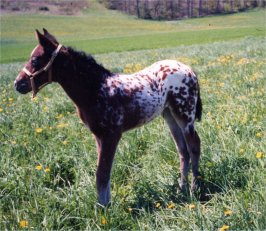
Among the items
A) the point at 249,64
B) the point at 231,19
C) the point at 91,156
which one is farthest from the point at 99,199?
the point at 231,19

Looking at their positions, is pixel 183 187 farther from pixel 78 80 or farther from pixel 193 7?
pixel 193 7

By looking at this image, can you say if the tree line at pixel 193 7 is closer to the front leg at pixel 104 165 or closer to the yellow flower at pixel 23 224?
the front leg at pixel 104 165

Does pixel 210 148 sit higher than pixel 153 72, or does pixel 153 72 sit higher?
pixel 153 72

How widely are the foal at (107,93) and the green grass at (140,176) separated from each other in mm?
274

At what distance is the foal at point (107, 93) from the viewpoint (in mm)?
4184

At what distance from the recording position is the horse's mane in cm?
426

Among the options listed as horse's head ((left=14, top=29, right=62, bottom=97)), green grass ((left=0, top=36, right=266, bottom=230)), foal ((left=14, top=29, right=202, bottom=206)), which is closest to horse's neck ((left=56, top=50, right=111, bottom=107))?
foal ((left=14, top=29, right=202, bottom=206))

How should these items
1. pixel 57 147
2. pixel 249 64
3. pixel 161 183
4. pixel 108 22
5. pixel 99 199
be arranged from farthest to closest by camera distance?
pixel 108 22 < pixel 249 64 < pixel 57 147 < pixel 161 183 < pixel 99 199

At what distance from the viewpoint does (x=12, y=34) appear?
5762cm

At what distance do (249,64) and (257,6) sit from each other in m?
39.3

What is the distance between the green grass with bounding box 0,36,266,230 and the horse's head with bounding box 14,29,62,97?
3.93 feet

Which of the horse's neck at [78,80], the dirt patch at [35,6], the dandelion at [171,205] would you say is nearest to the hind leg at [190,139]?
the dandelion at [171,205]

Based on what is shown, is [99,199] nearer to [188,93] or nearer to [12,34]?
[188,93]

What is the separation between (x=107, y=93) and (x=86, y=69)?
354 millimetres
